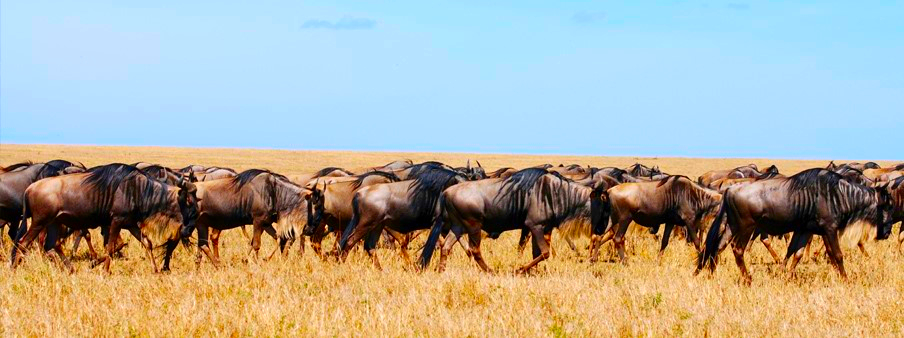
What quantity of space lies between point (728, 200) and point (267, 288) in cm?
546

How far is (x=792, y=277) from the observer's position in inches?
434

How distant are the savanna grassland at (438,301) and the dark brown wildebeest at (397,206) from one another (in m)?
0.42

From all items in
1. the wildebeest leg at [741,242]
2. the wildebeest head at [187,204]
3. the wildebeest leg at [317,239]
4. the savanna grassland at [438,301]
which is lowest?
the wildebeest leg at [317,239]

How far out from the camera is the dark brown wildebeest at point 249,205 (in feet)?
42.8

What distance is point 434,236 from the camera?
39.1 feet

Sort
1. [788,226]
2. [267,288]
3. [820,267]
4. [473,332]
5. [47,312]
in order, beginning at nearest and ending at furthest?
[473,332] < [47,312] < [267,288] < [788,226] < [820,267]

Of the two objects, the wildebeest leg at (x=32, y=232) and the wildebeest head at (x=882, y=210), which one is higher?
the wildebeest head at (x=882, y=210)

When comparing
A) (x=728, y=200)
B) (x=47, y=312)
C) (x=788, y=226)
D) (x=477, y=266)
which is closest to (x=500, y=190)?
(x=477, y=266)

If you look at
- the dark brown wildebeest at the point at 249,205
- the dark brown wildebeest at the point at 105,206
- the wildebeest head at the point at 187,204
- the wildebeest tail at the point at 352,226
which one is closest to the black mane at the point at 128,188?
the dark brown wildebeest at the point at 105,206

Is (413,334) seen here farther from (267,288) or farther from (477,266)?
(477,266)

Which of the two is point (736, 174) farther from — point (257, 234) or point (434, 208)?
point (257, 234)

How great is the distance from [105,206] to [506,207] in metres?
4.79

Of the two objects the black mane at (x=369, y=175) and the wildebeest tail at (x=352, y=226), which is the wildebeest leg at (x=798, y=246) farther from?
the black mane at (x=369, y=175)

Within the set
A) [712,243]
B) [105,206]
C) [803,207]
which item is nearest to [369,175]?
[105,206]
